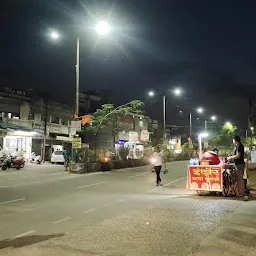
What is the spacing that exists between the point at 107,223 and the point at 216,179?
17.9 ft

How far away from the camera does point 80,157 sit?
98.0 feet

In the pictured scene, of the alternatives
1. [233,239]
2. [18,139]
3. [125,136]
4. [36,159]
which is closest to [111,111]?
[36,159]

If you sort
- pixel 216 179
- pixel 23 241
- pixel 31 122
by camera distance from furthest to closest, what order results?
pixel 31 122 < pixel 216 179 < pixel 23 241

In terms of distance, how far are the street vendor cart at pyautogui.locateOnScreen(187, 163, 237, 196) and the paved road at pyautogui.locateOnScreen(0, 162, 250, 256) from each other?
52 centimetres

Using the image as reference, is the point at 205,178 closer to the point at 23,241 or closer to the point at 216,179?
the point at 216,179

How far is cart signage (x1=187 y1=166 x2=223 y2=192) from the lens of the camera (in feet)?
41.2

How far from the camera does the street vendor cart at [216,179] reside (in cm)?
1248

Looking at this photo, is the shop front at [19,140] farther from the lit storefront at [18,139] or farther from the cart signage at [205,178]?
the cart signage at [205,178]

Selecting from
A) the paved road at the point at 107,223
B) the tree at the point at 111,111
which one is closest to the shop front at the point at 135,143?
the tree at the point at 111,111

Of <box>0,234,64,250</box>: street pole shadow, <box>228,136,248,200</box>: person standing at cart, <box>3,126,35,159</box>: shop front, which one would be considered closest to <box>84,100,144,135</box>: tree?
<box>3,126,35,159</box>: shop front

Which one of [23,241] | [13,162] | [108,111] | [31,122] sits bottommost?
[23,241]

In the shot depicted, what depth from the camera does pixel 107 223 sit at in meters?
8.41

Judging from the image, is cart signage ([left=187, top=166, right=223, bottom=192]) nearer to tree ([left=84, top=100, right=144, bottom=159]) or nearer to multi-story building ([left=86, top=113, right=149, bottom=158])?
tree ([left=84, top=100, right=144, bottom=159])

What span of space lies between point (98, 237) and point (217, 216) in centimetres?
340
